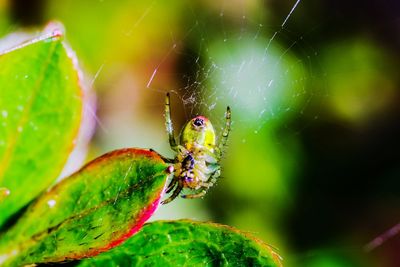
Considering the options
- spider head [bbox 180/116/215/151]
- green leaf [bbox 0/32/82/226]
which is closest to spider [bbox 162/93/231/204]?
spider head [bbox 180/116/215/151]

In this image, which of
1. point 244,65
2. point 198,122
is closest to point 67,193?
point 198,122

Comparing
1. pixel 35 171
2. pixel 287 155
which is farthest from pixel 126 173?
pixel 287 155

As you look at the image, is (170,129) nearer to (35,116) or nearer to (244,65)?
(244,65)

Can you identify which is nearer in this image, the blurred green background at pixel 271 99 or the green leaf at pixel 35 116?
the green leaf at pixel 35 116

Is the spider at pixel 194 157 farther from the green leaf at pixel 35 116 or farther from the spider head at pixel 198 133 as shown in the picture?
the green leaf at pixel 35 116

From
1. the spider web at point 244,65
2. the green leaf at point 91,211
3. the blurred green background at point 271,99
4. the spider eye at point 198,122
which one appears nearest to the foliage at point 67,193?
the green leaf at point 91,211

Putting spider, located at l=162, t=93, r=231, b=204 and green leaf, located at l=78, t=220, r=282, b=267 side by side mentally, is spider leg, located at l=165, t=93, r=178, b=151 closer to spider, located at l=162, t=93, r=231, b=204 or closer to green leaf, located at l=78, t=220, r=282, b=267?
spider, located at l=162, t=93, r=231, b=204
